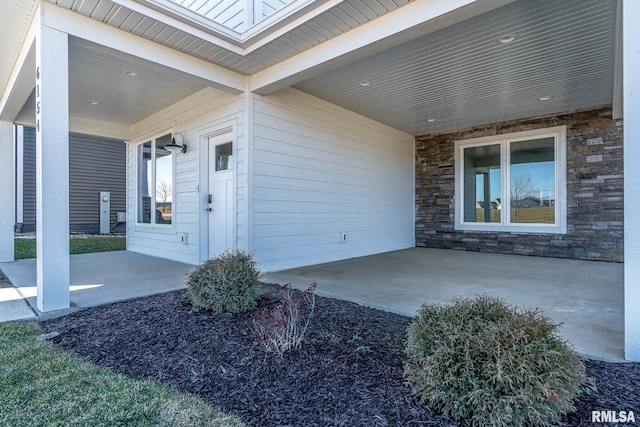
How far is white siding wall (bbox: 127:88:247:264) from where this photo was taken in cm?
533

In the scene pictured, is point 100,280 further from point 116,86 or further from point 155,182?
point 116,86

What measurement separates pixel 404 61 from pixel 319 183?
8.21 feet

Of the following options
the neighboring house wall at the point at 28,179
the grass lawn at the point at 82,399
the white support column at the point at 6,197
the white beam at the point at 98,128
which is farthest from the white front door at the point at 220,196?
the neighboring house wall at the point at 28,179

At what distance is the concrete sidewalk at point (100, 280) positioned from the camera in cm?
355

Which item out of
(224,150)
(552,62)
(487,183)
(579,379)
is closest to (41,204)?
(224,150)

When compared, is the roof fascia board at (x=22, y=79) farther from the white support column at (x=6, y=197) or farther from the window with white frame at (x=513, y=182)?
the window with white frame at (x=513, y=182)

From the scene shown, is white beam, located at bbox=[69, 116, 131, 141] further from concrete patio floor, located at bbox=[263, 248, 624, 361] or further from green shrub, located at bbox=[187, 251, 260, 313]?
green shrub, located at bbox=[187, 251, 260, 313]

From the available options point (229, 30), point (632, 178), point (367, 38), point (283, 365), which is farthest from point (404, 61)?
point (283, 365)

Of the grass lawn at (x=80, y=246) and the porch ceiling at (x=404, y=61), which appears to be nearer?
the porch ceiling at (x=404, y=61)

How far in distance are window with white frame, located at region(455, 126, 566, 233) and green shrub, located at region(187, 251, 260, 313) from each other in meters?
6.55

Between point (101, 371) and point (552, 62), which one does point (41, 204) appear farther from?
point (552, 62)

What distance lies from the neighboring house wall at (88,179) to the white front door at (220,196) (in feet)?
24.7

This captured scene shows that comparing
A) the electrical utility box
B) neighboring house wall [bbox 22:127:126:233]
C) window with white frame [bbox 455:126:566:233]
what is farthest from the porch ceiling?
the electrical utility box

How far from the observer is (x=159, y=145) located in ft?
23.7
